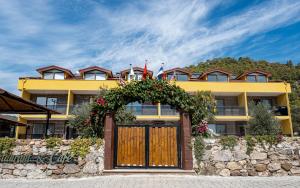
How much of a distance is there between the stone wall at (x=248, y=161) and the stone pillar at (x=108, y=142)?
2887mm

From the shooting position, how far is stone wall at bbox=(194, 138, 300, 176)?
8812mm

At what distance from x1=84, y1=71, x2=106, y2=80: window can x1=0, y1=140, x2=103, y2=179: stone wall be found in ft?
61.8

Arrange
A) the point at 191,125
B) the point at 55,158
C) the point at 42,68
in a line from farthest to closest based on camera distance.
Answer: the point at 42,68, the point at 191,125, the point at 55,158

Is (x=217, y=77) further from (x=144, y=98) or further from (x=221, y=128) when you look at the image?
(x=144, y=98)

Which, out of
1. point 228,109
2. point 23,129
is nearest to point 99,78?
point 23,129

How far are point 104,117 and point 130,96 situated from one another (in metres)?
1.25

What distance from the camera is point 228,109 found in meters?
25.9

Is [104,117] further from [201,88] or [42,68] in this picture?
[42,68]

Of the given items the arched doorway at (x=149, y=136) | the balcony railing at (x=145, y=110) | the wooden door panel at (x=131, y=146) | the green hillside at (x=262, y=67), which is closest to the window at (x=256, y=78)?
the balcony railing at (x=145, y=110)

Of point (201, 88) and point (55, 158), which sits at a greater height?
point (201, 88)

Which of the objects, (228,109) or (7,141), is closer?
(7,141)

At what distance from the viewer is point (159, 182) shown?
740cm

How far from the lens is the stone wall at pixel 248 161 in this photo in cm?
881

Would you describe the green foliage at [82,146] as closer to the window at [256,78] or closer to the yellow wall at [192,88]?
the yellow wall at [192,88]
